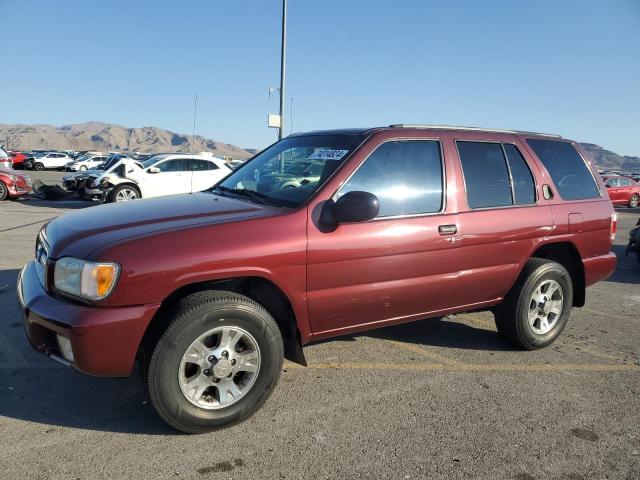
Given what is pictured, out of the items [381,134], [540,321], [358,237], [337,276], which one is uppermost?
[381,134]

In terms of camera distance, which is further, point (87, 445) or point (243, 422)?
point (243, 422)

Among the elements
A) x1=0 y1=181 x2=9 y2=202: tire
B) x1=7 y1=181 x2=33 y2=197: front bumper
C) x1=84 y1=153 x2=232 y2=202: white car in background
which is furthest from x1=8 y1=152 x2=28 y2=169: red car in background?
x1=84 y1=153 x2=232 y2=202: white car in background

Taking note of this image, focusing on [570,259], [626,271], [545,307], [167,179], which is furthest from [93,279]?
[167,179]

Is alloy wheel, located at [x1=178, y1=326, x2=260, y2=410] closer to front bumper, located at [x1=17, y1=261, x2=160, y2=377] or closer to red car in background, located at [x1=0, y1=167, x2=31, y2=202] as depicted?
front bumper, located at [x1=17, y1=261, x2=160, y2=377]

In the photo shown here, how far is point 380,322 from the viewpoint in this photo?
3547 mm

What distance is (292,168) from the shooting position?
13.0 ft

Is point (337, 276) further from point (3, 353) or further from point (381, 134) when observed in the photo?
point (3, 353)

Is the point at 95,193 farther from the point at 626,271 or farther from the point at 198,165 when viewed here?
the point at 626,271

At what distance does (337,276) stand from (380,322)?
57cm

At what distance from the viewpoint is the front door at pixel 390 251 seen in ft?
10.5

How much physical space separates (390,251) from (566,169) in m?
2.29

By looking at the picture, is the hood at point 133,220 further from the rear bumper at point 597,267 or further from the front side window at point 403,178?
the rear bumper at point 597,267

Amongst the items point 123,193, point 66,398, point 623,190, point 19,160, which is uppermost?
point 19,160

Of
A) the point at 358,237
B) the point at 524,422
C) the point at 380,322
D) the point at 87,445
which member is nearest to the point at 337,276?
the point at 358,237
